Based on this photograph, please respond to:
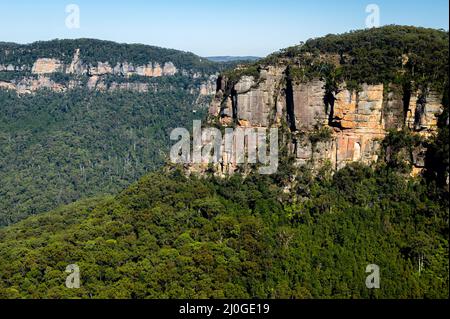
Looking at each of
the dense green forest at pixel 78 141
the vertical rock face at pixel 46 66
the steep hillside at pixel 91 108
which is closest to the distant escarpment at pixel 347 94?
the dense green forest at pixel 78 141

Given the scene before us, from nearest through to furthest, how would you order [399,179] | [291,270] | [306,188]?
1. [291,270]
2. [399,179]
3. [306,188]

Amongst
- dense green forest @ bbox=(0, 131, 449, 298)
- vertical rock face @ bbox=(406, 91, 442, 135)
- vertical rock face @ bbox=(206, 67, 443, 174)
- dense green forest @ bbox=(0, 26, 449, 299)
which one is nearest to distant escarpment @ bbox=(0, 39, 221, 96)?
dense green forest @ bbox=(0, 26, 449, 299)

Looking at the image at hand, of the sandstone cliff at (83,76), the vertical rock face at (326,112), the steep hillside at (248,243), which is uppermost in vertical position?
the sandstone cliff at (83,76)

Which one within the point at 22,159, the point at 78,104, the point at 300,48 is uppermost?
the point at 300,48

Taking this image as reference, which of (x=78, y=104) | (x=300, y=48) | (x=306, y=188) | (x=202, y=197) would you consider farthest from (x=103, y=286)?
(x=78, y=104)

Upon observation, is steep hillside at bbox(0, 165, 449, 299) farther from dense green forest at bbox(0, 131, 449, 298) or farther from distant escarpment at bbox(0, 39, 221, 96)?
distant escarpment at bbox(0, 39, 221, 96)

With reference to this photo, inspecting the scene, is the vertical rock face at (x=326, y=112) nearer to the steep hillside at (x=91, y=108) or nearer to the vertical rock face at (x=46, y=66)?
the steep hillside at (x=91, y=108)
